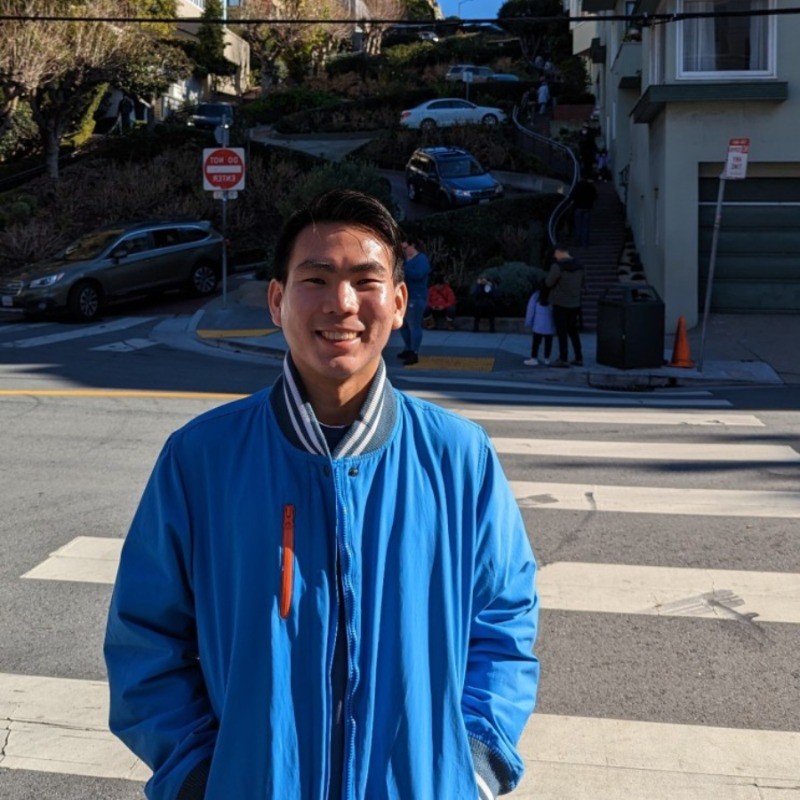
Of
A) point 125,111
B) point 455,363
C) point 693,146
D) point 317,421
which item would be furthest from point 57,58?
point 317,421

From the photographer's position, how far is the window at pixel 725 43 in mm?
19250

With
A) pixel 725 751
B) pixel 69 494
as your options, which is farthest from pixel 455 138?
pixel 725 751

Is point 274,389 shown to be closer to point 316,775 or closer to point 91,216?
point 316,775

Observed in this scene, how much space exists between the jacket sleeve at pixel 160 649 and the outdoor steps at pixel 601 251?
56.4 ft

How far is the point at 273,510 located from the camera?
2307 millimetres

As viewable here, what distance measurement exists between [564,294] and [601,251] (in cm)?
1004

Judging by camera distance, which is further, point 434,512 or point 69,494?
point 69,494

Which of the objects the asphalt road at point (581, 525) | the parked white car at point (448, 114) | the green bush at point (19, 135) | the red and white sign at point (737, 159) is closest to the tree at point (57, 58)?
the green bush at point (19, 135)

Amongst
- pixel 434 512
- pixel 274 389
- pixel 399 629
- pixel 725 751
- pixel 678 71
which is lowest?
pixel 725 751

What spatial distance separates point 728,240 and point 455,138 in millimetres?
18840

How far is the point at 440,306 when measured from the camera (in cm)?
1962

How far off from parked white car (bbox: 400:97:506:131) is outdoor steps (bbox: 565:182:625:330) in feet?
40.8

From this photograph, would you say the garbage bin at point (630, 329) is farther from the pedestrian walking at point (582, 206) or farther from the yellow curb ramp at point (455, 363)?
the pedestrian walking at point (582, 206)

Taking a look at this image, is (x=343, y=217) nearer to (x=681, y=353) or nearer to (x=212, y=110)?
(x=681, y=353)
